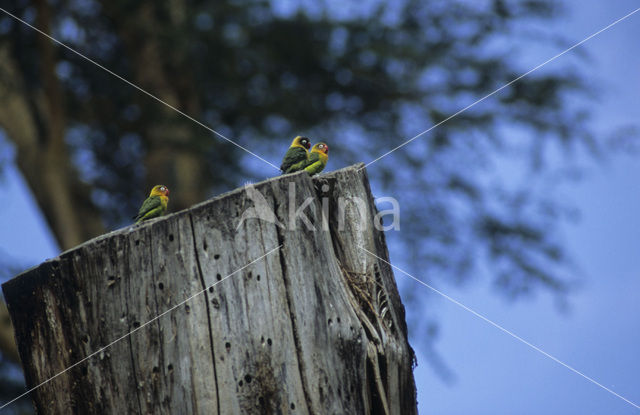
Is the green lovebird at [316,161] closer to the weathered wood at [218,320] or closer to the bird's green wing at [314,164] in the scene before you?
the bird's green wing at [314,164]

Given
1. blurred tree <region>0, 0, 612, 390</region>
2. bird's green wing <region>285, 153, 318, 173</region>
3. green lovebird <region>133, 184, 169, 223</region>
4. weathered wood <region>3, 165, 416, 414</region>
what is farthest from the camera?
blurred tree <region>0, 0, 612, 390</region>

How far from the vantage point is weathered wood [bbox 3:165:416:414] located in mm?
2734

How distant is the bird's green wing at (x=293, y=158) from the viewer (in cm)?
323

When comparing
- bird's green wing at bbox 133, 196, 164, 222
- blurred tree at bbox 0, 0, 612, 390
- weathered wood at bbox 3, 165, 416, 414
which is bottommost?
weathered wood at bbox 3, 165, 416, 414

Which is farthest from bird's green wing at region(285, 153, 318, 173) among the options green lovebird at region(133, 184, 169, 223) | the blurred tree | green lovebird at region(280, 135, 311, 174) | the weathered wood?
the blurred tree

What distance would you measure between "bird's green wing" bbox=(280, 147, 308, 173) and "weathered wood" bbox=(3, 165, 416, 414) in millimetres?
254

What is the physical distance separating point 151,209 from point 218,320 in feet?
1.98

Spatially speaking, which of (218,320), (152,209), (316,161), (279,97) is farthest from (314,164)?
(279,97)

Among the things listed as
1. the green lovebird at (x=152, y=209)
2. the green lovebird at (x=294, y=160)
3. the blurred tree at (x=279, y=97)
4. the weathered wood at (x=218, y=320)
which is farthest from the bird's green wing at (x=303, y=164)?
the blurred tree at (x=279, y=97)

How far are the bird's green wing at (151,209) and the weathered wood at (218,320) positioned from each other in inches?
6.3

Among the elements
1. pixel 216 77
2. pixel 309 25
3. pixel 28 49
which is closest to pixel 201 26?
pixel 216 77

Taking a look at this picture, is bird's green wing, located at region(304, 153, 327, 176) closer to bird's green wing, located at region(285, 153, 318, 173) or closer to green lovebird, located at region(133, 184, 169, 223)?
bird's green wing, located at region(285, 153, 318, 173)

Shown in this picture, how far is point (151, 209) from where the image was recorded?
9.94ft

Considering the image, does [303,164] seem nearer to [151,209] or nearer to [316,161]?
[316,161]
